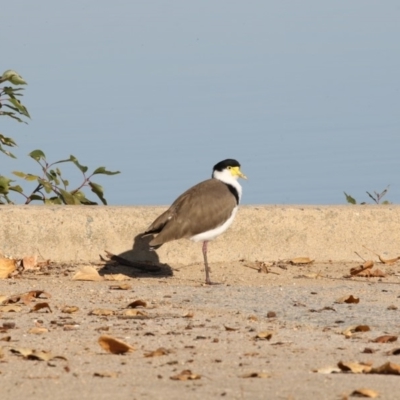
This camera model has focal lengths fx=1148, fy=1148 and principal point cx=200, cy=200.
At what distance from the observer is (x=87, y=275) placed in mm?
9875

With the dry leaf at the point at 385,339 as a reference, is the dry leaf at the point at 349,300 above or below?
above

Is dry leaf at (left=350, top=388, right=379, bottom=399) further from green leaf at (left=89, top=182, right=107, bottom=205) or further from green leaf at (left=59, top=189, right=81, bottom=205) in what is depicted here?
green leaf at (left=89, top=182, right=107, bottom=205)

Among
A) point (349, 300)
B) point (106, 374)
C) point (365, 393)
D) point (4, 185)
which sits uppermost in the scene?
point (4, 185)

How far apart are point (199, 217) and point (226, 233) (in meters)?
0.51

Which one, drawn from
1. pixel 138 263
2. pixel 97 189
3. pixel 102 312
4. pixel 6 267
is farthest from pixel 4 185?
pixel 102 312

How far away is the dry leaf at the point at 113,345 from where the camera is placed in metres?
6.57

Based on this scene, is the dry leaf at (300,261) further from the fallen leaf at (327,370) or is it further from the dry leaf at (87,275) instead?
the fallen leaf at (327,370)

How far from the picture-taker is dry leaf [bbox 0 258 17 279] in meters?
9.88

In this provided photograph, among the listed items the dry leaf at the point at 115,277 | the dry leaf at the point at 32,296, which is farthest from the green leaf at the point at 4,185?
the dry leaf at the point at 32,296

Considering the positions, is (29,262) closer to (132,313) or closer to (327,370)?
(132,313)

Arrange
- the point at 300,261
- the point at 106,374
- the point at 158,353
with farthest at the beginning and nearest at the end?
the point at 300,261
the point at 158,353
the point at 106,374

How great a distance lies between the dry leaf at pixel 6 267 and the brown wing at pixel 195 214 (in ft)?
4.02

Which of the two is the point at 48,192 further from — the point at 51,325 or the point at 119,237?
the point at 51,325

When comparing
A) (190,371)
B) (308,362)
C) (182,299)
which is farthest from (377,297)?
(190,371)
